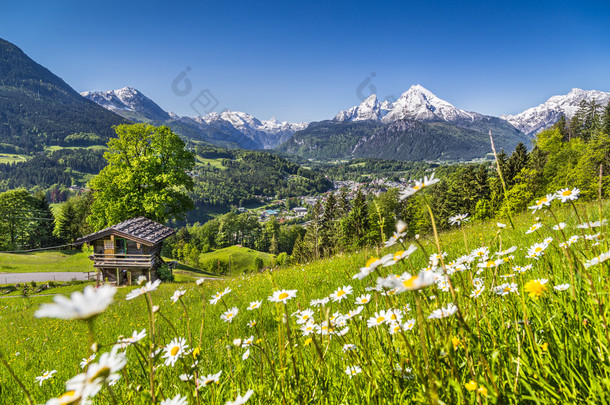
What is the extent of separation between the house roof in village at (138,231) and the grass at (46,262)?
16.1m

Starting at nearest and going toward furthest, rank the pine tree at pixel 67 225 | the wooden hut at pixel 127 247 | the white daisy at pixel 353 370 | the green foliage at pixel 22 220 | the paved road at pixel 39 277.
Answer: the white daisy at pixel 353 370, the wooden hut at pixel 127 247, the paved road at pixel 39 277, the green foliage at pixel 22 220, the pine tree at pixel 67 225

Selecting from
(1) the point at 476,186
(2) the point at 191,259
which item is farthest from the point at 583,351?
(2) the point at 191,259

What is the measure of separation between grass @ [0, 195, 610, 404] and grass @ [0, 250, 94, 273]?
1326 inches

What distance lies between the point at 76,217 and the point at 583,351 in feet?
209

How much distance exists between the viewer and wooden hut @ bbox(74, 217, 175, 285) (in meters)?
19.3

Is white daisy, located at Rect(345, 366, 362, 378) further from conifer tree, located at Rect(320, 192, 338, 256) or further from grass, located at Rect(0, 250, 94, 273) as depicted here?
conifer tree, located at Rect(320, 192, 338, 256)

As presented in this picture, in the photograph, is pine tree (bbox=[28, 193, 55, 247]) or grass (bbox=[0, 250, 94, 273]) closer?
grass (bbox=[0, 250, 94, 273])

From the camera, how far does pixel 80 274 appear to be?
2969 centimetres

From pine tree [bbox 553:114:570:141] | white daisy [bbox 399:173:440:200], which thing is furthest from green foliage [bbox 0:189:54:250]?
pine tree [bbox 553:114:570:141]

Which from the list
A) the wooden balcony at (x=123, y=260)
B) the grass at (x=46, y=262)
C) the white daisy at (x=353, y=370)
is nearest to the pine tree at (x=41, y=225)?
the grass at (x=46, y=262)

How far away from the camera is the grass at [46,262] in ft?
98.8

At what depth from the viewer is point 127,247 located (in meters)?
20.4

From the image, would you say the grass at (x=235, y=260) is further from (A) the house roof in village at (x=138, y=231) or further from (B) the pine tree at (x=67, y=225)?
(A) the house roof in village at (x=138, y=231)

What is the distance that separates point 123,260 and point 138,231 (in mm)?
2474
